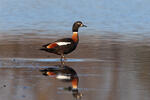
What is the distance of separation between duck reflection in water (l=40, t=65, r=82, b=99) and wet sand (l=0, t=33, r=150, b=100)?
115mm

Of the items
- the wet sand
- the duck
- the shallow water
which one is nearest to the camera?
the wet sand

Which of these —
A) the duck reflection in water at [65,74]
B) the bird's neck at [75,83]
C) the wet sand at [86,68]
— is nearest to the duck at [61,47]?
the wet sand at [86,68]

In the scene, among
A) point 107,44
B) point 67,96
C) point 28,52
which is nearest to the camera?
point 67,96

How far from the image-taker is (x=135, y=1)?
108ft

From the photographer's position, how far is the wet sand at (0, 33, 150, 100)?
980cm

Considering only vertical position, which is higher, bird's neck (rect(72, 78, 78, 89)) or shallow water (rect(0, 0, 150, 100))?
shallow water (rect(0, 0, 150, 100))

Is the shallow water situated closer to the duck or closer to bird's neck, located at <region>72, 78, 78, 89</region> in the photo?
bird's neck, located at <region>72, 78, 78, 89</region>

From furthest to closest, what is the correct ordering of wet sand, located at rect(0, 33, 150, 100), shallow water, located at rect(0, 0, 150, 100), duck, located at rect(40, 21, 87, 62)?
duck, located at rect(40, 21, 87, 62), shallow water, located at rect(0, 0, 150, 100), wet sand, located at rect(0, 33, 150, 100)

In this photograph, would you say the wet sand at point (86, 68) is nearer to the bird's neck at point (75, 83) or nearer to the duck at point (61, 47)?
the bird's neck at point (75, 83)

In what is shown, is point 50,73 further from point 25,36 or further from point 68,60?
point 25,36

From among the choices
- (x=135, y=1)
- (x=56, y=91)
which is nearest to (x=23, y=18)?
(x=135, y=1)

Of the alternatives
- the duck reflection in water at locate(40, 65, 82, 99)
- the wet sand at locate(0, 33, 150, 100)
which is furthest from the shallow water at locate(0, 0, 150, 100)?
the duck reflection in water at locate(40, 65, 82, 99)

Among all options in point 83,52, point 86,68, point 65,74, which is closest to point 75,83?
point 65,74

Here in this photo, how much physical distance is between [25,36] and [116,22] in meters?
5.68
